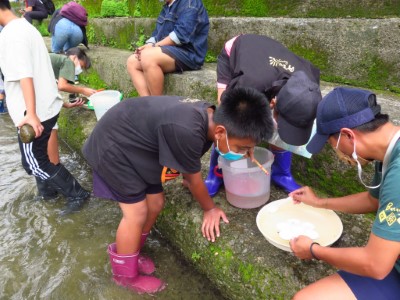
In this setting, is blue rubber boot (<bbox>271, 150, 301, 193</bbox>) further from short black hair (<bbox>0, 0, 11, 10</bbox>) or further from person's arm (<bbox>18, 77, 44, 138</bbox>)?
short black hair (<bbox>0, 0, 11, 10</bbox>)

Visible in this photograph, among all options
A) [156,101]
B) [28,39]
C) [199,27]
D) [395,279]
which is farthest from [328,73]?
[28,39]

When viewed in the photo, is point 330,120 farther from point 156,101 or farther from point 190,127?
point 156,101

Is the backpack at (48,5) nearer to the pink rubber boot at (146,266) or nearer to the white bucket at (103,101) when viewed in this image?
the white bucket at (103,101)

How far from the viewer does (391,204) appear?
1298 mm

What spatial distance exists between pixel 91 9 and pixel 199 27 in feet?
16.8

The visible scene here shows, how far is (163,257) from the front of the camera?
2.71 metres

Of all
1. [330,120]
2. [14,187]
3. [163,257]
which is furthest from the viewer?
[14,187]

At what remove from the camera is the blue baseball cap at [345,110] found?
55.9 inches

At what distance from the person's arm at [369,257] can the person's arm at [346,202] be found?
1.36 ft

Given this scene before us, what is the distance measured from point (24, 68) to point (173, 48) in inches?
66.8

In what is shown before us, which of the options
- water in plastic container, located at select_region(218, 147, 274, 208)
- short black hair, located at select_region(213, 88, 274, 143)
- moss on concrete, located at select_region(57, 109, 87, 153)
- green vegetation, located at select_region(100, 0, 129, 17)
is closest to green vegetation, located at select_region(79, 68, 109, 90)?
moss on concrete, located at select_region(57, 109, 87, 153)

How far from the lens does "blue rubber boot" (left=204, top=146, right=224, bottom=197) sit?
2.72 metres

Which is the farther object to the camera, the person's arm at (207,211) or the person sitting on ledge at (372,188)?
the person's arm at (207,211)

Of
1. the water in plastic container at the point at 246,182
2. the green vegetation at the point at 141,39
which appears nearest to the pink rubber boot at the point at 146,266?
the water in plastic container at the point at 246,182
